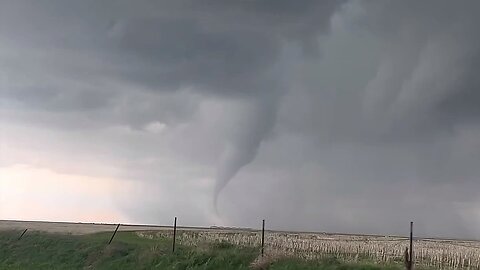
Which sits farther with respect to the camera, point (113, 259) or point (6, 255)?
point (6, 255)

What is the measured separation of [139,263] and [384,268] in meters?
15.1

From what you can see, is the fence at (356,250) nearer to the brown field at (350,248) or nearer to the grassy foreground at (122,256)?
the brown field at (350,248)

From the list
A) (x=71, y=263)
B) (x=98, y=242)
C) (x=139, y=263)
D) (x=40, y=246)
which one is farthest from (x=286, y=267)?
(x=40, y=246)

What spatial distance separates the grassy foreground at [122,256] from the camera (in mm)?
30430

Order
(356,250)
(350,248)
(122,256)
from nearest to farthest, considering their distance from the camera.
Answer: (122,256), (356,250), (350,248)

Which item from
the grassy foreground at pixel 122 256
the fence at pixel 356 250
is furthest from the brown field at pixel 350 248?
the grassy foreground at pixel 122 256

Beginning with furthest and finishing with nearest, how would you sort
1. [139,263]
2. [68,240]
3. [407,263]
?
[68,240], [139,263], [407,263]

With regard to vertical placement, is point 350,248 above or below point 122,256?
above

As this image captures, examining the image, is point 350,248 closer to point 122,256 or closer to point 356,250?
point 356,250

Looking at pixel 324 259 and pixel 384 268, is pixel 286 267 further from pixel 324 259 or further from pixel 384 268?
pixel 384 268

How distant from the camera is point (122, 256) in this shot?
38844mm

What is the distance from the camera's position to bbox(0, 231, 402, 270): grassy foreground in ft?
99.8

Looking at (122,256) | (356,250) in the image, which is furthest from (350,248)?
(122,256)

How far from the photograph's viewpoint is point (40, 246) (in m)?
47.5
